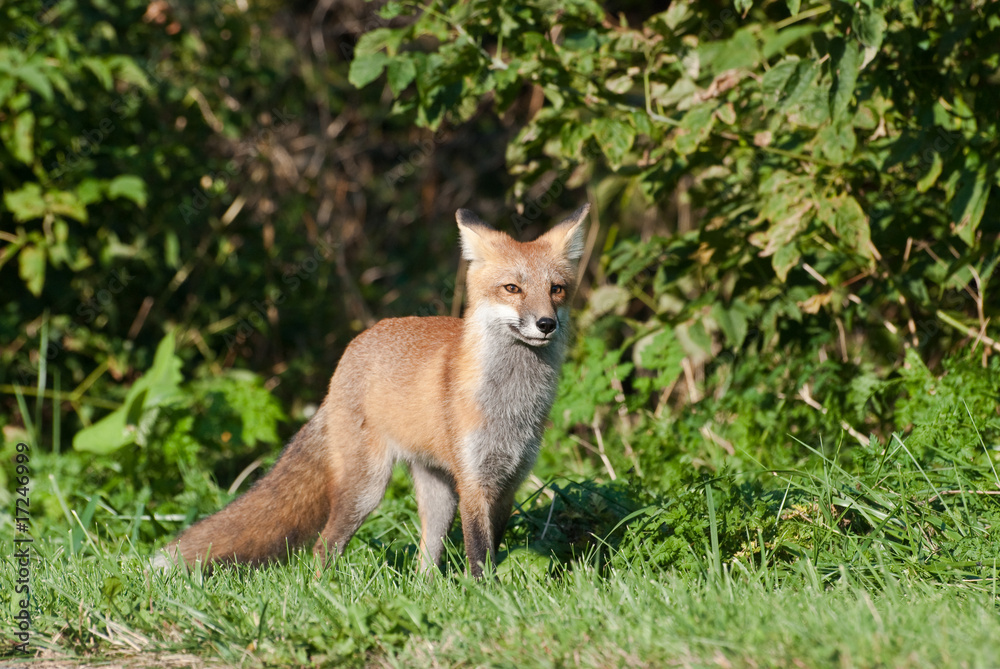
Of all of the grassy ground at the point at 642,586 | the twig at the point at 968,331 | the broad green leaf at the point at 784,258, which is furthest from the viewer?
the twig at the point at 968,331

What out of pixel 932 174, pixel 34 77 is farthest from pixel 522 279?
pixel 34 77

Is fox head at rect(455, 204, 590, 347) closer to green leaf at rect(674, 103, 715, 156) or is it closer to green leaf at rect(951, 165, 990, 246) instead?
green leaf at rect(674, 103, 715, 156)

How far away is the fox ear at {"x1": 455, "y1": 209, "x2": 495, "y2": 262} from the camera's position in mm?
4383

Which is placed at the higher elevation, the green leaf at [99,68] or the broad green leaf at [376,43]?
the broad green leaf at [376,43]

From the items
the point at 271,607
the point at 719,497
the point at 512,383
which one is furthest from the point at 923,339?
the point at 271,607

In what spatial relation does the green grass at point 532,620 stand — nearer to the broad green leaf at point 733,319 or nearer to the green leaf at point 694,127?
the broad green leaf at point 733,319

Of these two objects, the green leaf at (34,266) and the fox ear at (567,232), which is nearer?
the fox ear at (567,232)

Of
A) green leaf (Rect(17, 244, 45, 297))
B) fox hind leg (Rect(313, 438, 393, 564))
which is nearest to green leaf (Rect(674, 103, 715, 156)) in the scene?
fox hind leg (Rect(313, 438, 393, 564))

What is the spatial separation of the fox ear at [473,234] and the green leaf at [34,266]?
3675 mm

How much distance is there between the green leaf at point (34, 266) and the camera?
6.45 m

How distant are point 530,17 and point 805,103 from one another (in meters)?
1.47

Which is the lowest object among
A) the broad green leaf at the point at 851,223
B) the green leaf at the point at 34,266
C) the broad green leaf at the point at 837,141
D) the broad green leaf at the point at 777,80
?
the green leaf at the point at 34,266

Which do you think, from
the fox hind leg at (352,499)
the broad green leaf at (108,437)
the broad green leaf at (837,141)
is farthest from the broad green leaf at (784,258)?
the broad green leaf at (108,437)

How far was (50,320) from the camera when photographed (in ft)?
23.7
